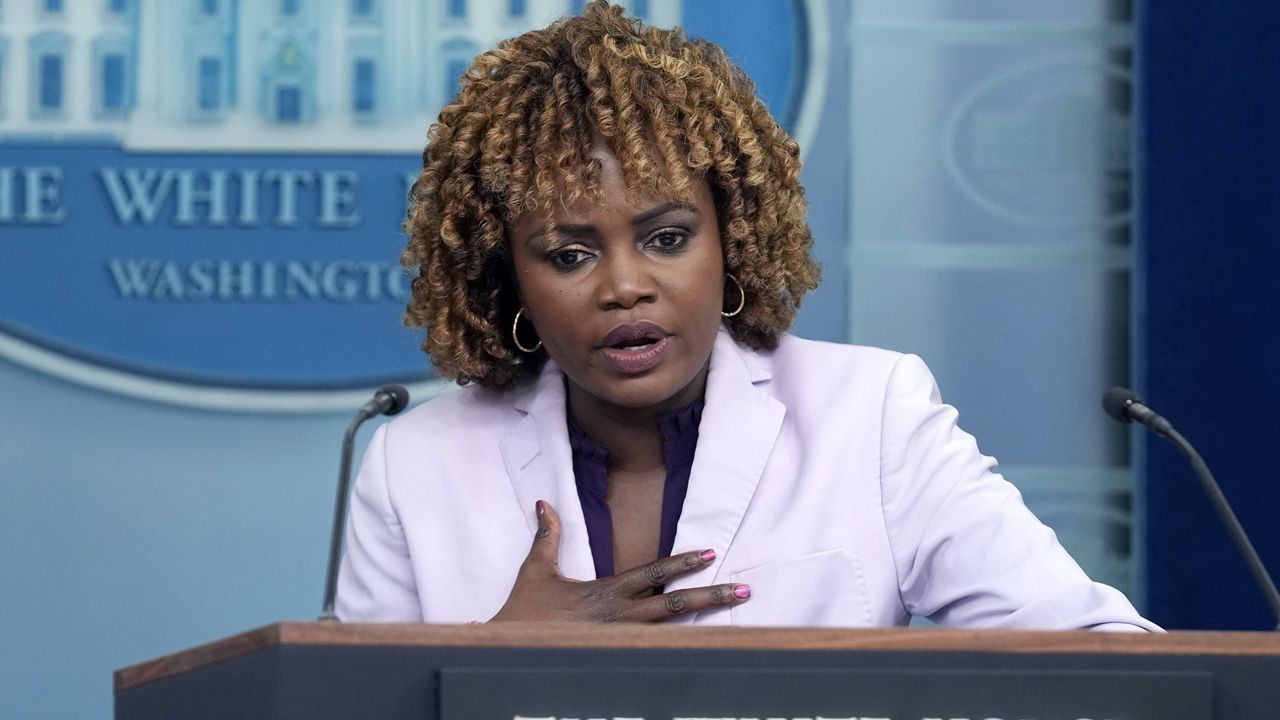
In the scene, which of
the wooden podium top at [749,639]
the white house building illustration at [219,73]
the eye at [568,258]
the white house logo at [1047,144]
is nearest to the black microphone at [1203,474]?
the wooden podium top at [749,639]

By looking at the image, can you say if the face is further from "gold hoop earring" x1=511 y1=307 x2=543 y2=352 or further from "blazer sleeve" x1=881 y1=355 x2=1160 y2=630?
"blazer sleeve" x1=881 y1=355 x2=1160 y2=630

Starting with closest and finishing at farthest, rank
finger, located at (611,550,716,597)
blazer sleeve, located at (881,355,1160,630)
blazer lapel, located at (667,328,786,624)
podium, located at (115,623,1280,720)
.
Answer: podium, located at (115,623,1280,720), blazer sleeve, located at (881,355,1160,630), finger, located at (611,550,716,597), blazer lapel, located at (667,328,786,624)

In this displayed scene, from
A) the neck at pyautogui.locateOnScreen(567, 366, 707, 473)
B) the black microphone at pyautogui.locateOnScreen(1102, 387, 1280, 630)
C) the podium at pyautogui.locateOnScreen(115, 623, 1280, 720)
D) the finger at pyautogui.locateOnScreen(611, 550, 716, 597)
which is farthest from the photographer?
the neck at pyautogui.locateOnScreen(567, 366, 707, 473)

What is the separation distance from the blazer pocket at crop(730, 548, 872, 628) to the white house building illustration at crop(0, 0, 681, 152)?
159 centimetres

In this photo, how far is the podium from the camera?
1.27m

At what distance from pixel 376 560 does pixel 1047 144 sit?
5.86 ft

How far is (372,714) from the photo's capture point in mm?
1273

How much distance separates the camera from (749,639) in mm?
1294

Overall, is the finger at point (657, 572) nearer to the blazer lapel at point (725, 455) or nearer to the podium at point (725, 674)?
the blazer lapel at point (725, 455)

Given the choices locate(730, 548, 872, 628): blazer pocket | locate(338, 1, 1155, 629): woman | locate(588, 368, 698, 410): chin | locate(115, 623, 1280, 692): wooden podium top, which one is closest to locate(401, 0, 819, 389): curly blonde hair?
locate(338, 1, 1155, 629): woman

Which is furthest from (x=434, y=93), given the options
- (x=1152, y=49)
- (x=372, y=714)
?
(x=372, y=714)

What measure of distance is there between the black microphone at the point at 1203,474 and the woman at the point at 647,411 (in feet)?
0.56

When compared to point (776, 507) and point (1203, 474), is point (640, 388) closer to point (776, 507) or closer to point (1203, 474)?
point (776, 507)

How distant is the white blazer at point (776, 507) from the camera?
196 centimetres
